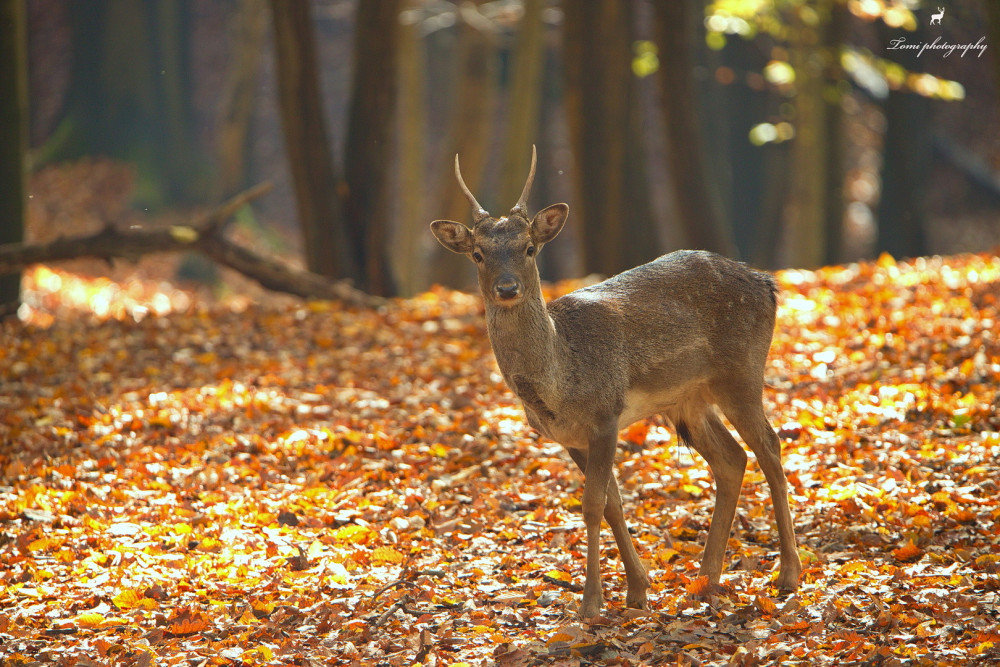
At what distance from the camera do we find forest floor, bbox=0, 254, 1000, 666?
496 centimetres

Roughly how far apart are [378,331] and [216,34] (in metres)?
23.8

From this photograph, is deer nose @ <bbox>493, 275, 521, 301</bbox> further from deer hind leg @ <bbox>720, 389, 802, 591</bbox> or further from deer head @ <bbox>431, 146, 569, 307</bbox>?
deer hind leg @ <bbox>720, 389, 802, 591</bbox>

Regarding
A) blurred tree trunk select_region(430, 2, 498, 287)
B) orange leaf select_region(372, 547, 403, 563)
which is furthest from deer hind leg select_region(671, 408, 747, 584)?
blurred tree trunk select_region(430, 2, 498, 287)

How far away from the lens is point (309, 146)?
13156 mm

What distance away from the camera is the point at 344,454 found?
775cm

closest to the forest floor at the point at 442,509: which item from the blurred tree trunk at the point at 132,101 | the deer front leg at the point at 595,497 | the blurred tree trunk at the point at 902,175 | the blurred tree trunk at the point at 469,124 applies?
the deer front leg at the point at 595,497

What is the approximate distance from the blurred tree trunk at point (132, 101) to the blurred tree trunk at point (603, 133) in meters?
13.6

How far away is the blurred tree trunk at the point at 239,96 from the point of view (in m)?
23.8

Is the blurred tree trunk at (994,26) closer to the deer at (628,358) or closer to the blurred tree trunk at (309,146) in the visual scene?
the deer at (628,358)

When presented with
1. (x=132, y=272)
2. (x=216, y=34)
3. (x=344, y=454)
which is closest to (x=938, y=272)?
(x=344, y=454)

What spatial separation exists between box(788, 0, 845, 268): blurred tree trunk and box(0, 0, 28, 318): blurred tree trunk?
40.1 ft

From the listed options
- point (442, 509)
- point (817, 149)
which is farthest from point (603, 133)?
point (442, 509)

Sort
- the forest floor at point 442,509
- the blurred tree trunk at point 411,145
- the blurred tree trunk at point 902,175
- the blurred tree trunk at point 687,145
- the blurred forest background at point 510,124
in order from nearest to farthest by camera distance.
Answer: the forest floor at point 442,509
the blurred forest background at point 510,124
the blurred tree trunk at point 687,145
the blurred tree trunk at point 411,145
the blurred tree trunk at point 902,175

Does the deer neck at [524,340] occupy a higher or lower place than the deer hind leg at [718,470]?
higher
